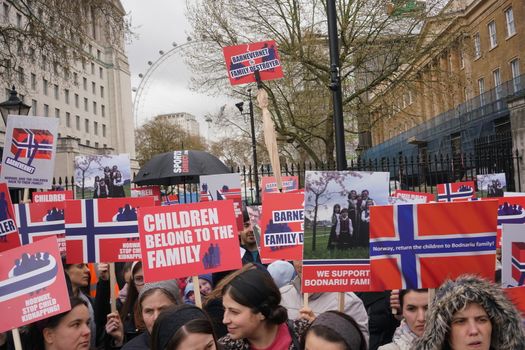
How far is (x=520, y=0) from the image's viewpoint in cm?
2820

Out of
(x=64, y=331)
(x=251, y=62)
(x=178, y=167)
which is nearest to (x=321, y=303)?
(x=64, y=331)

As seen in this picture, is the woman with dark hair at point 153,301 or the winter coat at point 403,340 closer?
the winter coat at point 403,340

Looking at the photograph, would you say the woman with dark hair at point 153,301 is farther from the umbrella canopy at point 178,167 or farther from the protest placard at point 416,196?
the umbrella canopy at point 178,167

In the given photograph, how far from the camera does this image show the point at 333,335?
2.65 meters

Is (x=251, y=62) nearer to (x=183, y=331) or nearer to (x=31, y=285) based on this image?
(x=31, y=285)

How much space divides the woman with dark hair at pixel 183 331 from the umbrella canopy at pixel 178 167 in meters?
8.12

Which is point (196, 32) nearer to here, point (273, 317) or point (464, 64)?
A: point (273, 317)

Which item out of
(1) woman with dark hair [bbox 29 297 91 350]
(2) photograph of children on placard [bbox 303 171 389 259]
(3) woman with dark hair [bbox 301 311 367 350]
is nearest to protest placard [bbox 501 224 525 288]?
(2) photograph of children on placard [bbox 303 171 389 259]

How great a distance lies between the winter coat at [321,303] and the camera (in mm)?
4137

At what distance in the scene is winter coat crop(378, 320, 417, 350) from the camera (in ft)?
10.3

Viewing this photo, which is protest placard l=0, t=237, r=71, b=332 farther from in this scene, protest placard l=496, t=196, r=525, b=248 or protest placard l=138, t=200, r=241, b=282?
protest placard l=496, t=196, r=525, b=248

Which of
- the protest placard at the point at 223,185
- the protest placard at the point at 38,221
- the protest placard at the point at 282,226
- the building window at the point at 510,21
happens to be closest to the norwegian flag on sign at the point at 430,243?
the protest placard at the point at 282,226

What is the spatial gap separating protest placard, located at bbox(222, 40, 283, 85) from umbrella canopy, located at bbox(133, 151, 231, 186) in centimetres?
349

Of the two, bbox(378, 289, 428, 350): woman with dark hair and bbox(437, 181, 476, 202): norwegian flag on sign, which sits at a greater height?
bbox(437, 181, 476, 202): norwegian flag on sign
